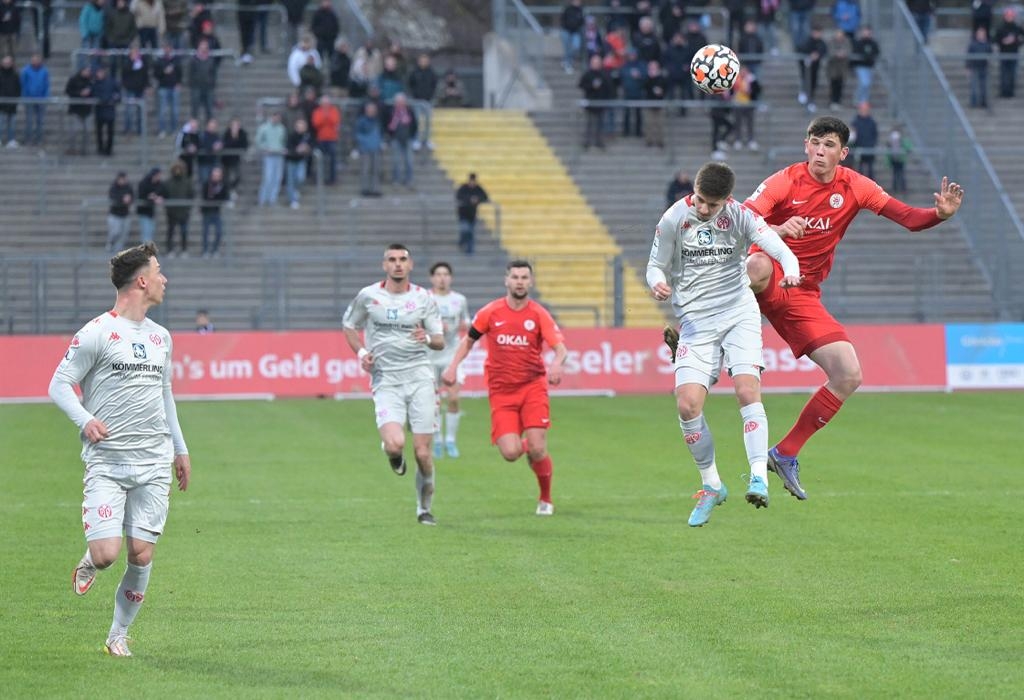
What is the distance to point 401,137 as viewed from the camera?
123 feet

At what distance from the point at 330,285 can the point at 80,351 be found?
23.9 meters

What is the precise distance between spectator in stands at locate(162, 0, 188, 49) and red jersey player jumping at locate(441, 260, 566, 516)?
81.4ft

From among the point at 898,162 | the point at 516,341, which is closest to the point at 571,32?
the point at 898,162

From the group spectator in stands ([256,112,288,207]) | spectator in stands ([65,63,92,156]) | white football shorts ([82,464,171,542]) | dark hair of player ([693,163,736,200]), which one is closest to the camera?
A: white football shorts ([82,464,171,542])

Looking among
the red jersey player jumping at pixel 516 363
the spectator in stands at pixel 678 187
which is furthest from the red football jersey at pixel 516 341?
the spectator in stands at pixel 678 187

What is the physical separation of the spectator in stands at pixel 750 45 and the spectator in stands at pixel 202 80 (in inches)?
481

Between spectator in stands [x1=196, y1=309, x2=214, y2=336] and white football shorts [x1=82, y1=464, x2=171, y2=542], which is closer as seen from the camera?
white football shorts [x1=82, y1=464, x2=171, y2=542]

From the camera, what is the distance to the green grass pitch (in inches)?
344

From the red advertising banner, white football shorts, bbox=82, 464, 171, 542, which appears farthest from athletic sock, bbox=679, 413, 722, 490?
the red advertising banner

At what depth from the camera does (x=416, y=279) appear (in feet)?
110

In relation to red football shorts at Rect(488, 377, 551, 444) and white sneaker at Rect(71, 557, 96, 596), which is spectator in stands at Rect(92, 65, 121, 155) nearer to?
red football shorts at Rect(488, 377, 551, 444)

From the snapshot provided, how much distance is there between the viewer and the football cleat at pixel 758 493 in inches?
419

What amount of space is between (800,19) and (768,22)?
130cm

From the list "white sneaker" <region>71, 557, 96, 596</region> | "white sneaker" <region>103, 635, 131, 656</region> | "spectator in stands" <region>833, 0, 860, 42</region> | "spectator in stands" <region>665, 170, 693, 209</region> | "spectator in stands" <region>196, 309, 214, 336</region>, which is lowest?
"spectator in stands" <region>196, 309, 214, 336</region>
